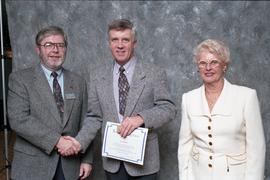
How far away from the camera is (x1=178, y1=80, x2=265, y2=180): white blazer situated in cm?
163

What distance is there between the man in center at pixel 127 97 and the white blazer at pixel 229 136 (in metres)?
0.21

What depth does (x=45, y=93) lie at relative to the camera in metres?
1.93

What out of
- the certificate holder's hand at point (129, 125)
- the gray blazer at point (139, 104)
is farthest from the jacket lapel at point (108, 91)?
the certificate holder's hand at point (129, 125)

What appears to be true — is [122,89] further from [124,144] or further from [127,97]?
[124,144]

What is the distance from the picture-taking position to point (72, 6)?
282cm

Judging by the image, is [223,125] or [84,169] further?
[84,169]

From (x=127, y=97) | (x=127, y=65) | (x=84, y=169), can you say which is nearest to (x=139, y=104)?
(x=127, y=97)

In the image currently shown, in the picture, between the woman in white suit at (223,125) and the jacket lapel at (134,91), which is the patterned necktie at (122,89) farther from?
the woman in white suit at (223,125)

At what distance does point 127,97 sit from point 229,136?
0.52 m

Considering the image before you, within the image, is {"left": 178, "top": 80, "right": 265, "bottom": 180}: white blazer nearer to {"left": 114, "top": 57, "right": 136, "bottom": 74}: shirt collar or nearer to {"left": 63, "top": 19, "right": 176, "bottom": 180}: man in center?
{"left": 63, "top": 19, "right": 176, "bottom": 180}: man in center

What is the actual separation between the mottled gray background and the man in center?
86cm

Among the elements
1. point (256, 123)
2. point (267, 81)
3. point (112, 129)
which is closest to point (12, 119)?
point (112, 129)

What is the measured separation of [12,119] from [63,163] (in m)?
0.34

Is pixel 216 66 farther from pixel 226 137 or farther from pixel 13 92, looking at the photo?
pixel 13 92
